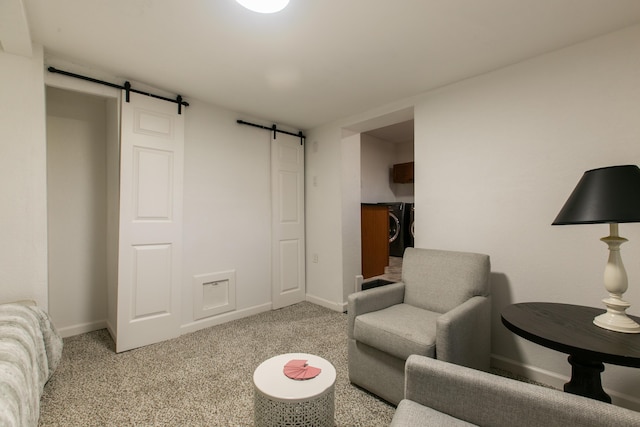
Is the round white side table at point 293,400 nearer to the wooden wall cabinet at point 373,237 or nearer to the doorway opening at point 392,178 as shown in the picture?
the wooden wall cabinet at point 373,237

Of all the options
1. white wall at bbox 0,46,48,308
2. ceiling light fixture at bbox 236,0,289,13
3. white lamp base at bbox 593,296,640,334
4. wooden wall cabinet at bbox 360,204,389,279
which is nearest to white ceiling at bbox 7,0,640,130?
ceiling light fixture at bbox 236,0,289,13

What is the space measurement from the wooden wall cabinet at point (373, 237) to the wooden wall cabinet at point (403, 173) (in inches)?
73.9

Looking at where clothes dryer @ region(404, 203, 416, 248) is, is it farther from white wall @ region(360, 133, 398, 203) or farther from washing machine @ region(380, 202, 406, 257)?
white wall @ region(360, 133, 398, 203)

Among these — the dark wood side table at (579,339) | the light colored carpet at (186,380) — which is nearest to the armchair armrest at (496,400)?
the dark wood side table at (579,339)

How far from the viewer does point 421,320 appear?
1794mm

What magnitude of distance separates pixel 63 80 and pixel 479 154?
10.7ft

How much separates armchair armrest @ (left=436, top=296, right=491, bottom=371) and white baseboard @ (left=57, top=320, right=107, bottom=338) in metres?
3.11

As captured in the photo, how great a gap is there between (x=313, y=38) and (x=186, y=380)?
245 cm

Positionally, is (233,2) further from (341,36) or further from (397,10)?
(397,10)

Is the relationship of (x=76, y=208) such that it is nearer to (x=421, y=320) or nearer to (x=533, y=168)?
(x=421, y=320)

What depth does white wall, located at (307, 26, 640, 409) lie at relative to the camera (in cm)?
172

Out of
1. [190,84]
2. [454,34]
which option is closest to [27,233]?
[190,84]

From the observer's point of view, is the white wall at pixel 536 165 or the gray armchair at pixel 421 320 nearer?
the gray armchair at pixel 421 320

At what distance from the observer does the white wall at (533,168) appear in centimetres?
172
